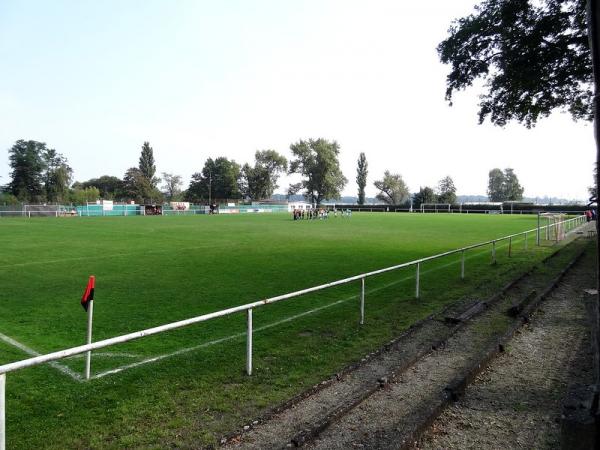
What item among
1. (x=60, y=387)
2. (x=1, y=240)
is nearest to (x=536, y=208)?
(x=1, y=240)

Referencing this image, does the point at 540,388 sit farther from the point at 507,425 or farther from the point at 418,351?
the point at 418,351

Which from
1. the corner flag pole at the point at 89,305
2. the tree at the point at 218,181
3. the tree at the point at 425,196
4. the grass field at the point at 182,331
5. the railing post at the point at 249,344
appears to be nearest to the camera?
the grass field at the point at 182,331

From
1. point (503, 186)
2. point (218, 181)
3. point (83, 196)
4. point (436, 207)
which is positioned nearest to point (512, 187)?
point (503, 186)

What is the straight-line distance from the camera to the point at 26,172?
264 ft

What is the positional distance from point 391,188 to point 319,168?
107ft

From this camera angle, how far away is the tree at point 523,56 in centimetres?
1581

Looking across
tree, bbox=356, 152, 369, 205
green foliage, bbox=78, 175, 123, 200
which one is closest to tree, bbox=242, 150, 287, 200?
tree, bbox=356, 152, 369, 205

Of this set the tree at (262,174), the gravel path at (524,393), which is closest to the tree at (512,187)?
the tree at (262,174)

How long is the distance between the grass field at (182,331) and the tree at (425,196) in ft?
268

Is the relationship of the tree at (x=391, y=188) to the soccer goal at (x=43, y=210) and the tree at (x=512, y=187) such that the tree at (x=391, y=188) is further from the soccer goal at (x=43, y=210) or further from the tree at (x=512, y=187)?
the soccer goal at (x=43, y=210)

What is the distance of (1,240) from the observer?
20.9m

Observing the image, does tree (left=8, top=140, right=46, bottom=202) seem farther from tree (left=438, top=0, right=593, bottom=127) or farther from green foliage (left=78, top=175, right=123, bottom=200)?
tree (left=438, top=0, right=593, bottom=127)

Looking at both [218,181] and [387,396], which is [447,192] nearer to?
[218,181]

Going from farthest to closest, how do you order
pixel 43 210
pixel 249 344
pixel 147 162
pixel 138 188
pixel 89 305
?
pixel 147 162, pixel 138 188, pixel 43 210, pixel 249 344, pixel 89 305
